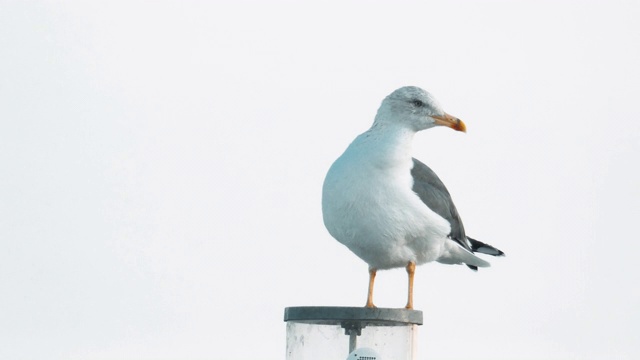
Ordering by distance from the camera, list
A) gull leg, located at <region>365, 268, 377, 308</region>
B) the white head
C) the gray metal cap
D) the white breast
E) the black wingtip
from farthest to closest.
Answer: the black wingtip → gull leg, located at <region>365, 268, 377, 308</region> → the white head → the white breast → the gray metal cap

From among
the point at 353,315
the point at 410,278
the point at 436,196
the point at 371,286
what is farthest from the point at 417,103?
the point at 353,315

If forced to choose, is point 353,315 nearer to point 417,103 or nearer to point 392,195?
point 392,195

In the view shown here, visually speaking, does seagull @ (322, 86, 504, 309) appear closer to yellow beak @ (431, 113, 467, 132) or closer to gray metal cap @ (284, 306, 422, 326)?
yellow beak @ (431, 113, 467, 132)

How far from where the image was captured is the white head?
8.61 metres

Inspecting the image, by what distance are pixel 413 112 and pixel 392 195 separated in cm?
81

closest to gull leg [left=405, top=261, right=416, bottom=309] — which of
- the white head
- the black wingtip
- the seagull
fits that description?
the seagull

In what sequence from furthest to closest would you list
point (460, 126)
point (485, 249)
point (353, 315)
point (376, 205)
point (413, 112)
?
1. point (485, 249)
2. point (460, 126)
3. point (413, 112)
4. point (376, 205)
5. point (353, 315)

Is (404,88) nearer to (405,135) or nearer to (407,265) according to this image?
(405,135)

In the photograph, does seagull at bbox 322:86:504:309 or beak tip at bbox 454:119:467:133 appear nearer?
seagull at bbox 322:86:504:309

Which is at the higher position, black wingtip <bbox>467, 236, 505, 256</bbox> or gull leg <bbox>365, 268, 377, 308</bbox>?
black wingtip <bbox>467, 236, 505, 256</bbox>

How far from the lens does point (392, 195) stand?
8227mm

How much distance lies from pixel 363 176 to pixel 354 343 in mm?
1290

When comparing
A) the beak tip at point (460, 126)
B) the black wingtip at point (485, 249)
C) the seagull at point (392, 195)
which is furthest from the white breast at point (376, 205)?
the black wingtip at point (485, 249)

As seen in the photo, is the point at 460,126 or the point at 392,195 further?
the point at 460,126
